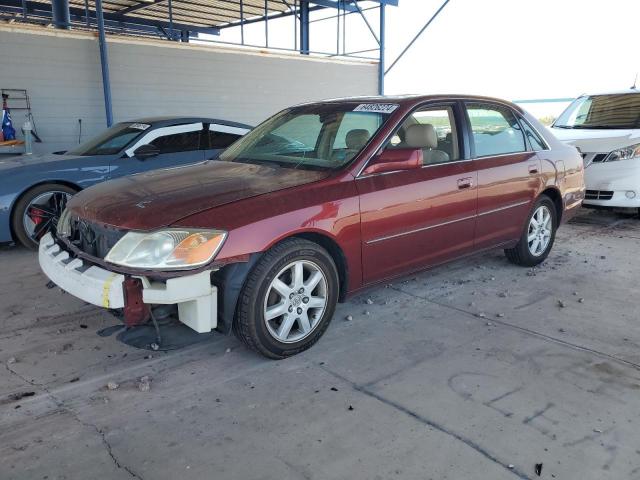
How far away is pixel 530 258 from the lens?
203 inches

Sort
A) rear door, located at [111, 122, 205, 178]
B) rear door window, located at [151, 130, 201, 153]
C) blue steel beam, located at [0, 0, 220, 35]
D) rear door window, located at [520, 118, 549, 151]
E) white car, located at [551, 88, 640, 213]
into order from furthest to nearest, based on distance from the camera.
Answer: blue steel beam, located at [0, 0, 220, 35], white car, located at [551, 88, 640, 213], rear door window, located at [151, 130, 201, 153], rear door, located at [111, 122, 205, 178], rear door window, located at [520, 118, 549, 151]

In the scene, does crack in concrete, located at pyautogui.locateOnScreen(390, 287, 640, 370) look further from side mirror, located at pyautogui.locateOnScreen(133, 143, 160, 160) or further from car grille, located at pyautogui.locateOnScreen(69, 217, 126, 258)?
side mirror, located at pyautogui.locateOnScreen(133, 143, 160, 160)

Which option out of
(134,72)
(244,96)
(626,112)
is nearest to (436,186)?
(626,112)

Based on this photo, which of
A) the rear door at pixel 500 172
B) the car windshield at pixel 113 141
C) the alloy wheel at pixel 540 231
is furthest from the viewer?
the car windshield at pixel 113 141

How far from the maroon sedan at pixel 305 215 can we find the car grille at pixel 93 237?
1 cm

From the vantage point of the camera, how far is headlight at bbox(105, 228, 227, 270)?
115 inches

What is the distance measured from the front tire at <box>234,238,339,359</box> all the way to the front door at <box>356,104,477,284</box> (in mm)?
373

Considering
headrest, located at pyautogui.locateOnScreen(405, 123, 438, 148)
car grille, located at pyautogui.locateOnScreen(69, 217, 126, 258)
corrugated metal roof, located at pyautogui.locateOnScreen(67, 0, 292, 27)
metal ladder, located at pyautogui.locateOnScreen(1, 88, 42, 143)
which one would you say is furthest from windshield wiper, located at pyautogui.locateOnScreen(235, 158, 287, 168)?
corrugated metal roof, located at pyautogui.locateOnScreen(67, 0, 292, 27)

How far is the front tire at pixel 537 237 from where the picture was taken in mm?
5047

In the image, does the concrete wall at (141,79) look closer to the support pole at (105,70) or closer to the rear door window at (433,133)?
the support pole at (105,70)

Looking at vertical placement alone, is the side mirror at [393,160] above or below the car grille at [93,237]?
above

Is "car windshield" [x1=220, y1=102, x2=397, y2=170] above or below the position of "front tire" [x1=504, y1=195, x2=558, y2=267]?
above

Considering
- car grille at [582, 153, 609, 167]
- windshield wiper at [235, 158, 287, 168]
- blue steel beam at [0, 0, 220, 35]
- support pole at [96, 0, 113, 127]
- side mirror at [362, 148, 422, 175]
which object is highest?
blue steel beam at [0, 0, 220, 35]

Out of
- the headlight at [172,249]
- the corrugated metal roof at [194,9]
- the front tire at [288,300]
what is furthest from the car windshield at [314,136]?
the corrugated metal roof at [194,9]
